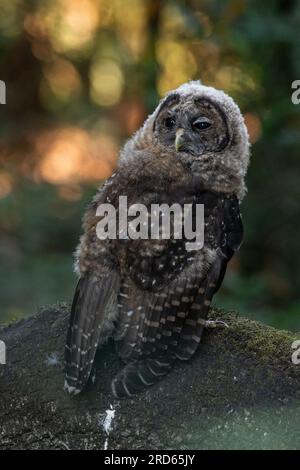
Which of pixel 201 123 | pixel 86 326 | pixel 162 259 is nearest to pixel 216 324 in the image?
pixel 162 259

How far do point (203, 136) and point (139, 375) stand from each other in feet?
4.54

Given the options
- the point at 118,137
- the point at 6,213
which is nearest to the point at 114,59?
the point at 118,137

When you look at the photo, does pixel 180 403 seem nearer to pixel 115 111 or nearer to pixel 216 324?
pixel 216 324

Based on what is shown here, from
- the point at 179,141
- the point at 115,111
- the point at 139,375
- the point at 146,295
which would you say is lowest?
the point at 139,375

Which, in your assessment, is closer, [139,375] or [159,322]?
[139,375]

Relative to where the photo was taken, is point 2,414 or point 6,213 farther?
point 6,213

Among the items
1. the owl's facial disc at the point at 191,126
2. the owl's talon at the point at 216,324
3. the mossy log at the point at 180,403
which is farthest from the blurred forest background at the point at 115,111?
the owl's talon at the point at 216,324

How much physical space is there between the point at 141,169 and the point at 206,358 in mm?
1058

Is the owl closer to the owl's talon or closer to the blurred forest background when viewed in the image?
the owl's talon

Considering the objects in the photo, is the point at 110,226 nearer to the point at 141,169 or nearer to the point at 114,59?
the point at 141,169

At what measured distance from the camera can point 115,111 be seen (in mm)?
11445

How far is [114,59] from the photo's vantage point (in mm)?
10891

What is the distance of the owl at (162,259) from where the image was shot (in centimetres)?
357

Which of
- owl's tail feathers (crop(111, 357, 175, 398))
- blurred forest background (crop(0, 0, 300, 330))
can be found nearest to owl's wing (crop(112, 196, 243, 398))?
owl's tail feathers (crop(111, 357, 175, 398))
